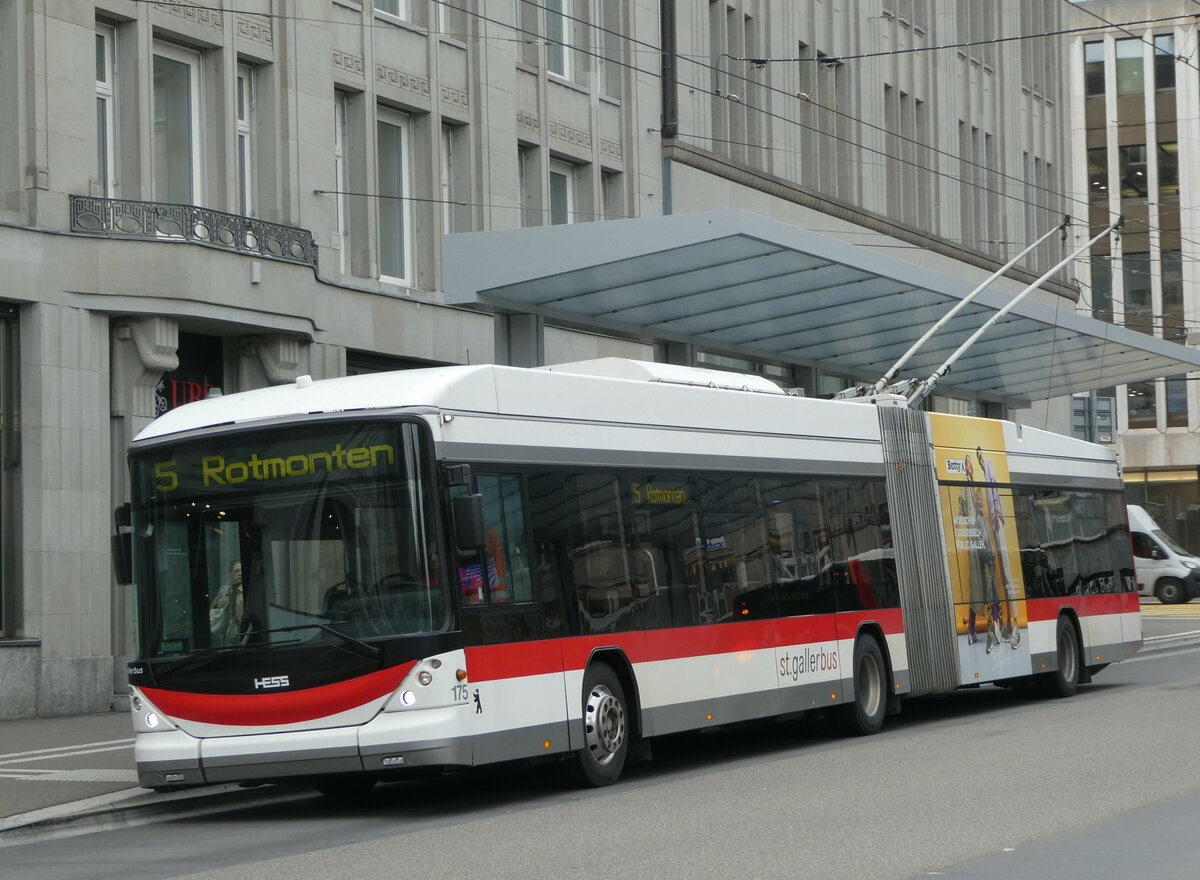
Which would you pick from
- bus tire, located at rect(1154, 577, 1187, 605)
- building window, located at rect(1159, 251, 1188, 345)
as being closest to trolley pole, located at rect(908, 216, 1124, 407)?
bus tire, located at rect(1154, 577, 1187, 605)

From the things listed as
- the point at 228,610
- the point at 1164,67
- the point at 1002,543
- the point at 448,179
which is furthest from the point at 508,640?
the point at 1164,67

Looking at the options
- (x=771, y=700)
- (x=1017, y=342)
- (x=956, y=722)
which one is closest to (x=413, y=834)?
(x=771, y=700)

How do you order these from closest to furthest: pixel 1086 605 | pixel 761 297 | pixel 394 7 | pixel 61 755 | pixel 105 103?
1. pixel 61 755
2. pixel 1086 605
3. pixel 105 103
4. pixel 761 297
5. pixel 394 7

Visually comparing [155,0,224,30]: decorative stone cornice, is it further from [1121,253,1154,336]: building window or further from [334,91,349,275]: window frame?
[1121,253,1154,336]: building window

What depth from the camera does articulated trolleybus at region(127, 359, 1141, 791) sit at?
1146cm

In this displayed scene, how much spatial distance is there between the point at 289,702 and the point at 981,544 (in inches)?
380

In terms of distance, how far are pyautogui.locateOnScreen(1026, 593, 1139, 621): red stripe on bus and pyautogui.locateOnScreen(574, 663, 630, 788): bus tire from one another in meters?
8.03

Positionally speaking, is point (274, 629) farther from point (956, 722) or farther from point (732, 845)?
point (956, 722)

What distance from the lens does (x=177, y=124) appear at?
22.9 m

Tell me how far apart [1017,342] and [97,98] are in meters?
13.8

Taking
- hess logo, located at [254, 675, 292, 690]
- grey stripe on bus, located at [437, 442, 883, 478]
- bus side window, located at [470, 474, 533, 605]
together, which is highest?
grey stripe on bus, located at [437, 442, 883, 478]

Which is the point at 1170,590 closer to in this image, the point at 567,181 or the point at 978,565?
the point at 567,181

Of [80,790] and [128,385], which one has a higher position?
[128,385]

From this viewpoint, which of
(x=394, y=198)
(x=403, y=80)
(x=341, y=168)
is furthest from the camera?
(x=394, y=198)
